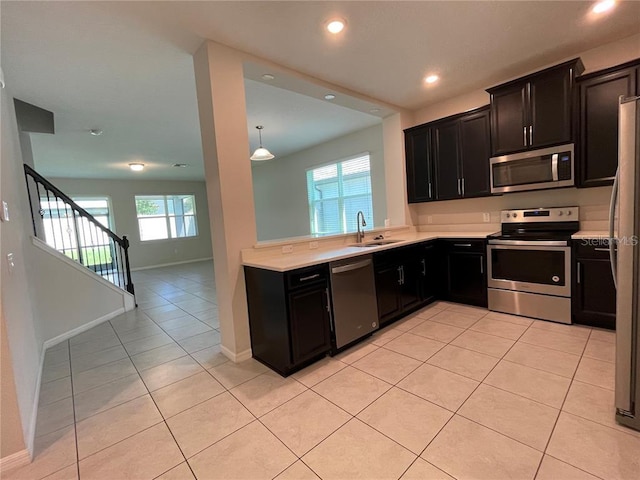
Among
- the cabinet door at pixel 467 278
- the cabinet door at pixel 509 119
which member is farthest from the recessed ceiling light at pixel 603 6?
the cabinet door at pixel 467 278

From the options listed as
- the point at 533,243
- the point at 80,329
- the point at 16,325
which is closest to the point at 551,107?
the point at 533,243

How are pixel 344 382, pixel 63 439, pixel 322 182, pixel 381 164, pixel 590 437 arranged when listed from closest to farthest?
pixel 590 437 → pixel 63 439 → pixel 344 382 → pixel 381 164 → pixel 322 182

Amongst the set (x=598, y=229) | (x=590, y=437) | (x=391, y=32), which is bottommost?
(x=590, y=437)

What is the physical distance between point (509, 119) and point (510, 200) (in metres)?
1.01

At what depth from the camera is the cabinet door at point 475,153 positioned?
11.6 ft

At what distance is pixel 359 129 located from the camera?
578 centimetres

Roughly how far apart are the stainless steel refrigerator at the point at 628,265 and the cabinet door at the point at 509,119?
6.04 feet

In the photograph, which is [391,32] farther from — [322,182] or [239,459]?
[322,182]

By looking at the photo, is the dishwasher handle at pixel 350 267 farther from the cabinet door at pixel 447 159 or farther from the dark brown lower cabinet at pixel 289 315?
the cabinet door at pixel 447 159

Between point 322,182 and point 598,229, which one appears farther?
point 322,182

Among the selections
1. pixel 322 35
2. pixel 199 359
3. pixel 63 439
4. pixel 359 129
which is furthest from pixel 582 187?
pixel 63 439

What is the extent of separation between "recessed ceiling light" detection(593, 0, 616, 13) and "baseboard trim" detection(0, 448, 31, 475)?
4953 millimetres

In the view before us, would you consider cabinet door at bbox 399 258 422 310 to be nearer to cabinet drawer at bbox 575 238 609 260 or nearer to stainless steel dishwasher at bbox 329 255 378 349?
stainless steel dishwasher at bbox 329 255 378 349

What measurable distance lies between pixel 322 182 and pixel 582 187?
4822 millimetres
